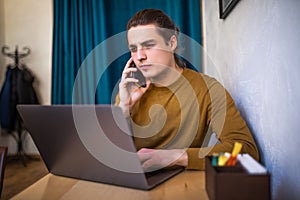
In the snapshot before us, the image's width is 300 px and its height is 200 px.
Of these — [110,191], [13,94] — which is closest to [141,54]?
[110,191]

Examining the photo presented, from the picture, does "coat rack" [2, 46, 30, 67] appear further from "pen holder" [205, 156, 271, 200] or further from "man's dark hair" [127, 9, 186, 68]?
"pen holder" [205, 156, 271, 200]

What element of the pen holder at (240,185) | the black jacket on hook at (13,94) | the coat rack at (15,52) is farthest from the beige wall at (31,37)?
the pen holder at (240,185)

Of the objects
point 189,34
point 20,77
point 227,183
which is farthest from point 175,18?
point 227,183

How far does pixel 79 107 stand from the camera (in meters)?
0.57

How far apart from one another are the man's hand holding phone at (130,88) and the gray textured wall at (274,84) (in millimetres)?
383

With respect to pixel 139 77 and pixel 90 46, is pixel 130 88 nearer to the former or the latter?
pixel 139 77

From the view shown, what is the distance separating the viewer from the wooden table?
586 mm

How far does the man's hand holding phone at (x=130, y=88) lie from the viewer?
38.4 inches

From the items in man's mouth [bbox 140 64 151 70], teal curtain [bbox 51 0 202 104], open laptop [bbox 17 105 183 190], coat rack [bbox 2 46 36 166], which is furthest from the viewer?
coat rack [bbox 2 46 36 166]

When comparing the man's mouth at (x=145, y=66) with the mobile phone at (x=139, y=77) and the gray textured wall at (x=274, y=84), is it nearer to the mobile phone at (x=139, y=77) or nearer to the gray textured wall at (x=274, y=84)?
the mobile phone at (x=139, y=77)

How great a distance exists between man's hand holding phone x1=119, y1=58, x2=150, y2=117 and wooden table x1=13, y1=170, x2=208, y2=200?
346mm

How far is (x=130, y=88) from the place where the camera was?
1006mm

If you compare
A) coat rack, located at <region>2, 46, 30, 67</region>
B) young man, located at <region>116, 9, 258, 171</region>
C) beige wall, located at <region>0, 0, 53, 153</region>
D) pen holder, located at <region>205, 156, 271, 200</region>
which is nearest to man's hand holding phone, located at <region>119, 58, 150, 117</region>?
young man, located at <region>116, 9, 258, 171</region>

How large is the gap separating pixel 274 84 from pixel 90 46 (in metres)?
2.79
